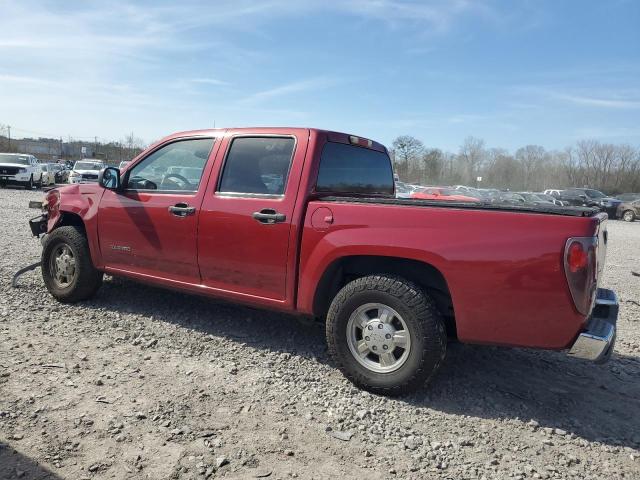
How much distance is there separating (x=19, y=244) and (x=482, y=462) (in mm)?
8368

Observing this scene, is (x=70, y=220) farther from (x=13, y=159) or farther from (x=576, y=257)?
(x=13, y=159)

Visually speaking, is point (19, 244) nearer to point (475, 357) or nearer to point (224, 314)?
point (224, 314)

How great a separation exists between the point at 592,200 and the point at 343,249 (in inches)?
1489

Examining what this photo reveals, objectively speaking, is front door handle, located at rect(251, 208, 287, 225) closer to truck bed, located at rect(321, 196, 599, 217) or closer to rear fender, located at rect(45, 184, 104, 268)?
truck bed, located at rect(321, 196, 599, 217)

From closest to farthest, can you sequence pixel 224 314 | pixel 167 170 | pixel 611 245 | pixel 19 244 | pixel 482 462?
1. pixel 482 462
2. pixel 167 170
3. pixel 224 314
4. pixel 19 244
5. pixel 611 245

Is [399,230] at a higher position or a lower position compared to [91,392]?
higher

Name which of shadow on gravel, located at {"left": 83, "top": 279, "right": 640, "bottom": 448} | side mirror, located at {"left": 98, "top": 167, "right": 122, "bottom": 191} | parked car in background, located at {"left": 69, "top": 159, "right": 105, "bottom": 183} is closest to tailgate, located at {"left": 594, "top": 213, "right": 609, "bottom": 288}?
shadow on gravel, located at {"left": 83, "top": 279, "right": 640, "bottom": 448}

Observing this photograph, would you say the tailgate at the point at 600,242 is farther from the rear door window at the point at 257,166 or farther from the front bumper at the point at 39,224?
the front bumper at the point at 39,224

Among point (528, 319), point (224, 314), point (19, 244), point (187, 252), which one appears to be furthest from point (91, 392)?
point (19, 244)

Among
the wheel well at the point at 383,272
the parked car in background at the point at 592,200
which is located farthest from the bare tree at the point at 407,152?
the wheel well at the point at 383,272

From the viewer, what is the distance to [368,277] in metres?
3.64

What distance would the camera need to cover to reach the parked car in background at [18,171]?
85.3ft

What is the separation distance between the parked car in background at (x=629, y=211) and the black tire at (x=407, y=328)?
3334cm

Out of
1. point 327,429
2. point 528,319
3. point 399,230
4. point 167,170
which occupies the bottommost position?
point 327,429
